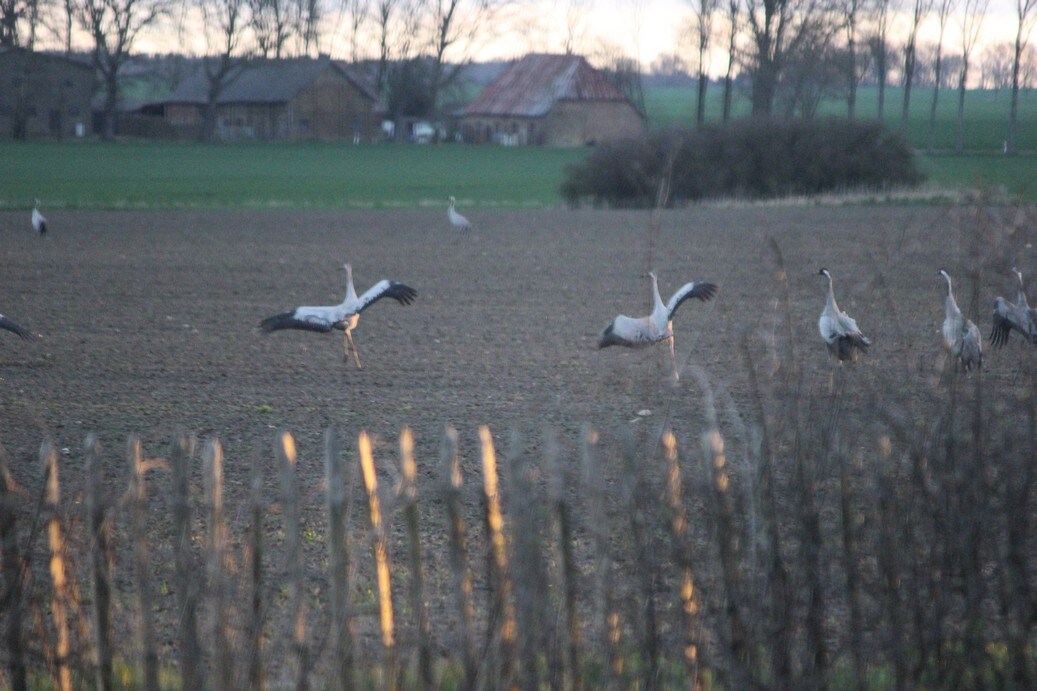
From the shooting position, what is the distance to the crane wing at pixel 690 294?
9.70 m

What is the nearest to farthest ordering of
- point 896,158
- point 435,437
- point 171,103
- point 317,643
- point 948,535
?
point 948,535, point 317,643, point 435,437, point 896,158, point 171,103

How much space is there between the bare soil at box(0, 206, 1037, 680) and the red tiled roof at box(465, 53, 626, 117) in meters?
49.6

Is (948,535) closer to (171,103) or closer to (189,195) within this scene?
(189,195)

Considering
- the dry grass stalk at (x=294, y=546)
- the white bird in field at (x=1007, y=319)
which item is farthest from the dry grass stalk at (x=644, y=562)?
the white bird in field at (x=1007, y=319)

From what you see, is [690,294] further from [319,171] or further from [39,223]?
[319,171]

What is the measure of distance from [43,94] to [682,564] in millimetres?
68132

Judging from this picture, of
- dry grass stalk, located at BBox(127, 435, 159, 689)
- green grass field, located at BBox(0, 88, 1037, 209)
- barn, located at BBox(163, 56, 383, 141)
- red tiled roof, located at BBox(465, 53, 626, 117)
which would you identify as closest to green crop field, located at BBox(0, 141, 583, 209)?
green grass field, located at BBox(0, 88, 1037, 209)

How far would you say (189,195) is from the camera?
35.8 metres

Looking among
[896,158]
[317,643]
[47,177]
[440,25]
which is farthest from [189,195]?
[440,25]

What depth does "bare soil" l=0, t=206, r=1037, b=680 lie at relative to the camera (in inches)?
278

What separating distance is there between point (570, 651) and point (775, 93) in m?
51.5

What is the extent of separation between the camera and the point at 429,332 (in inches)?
494

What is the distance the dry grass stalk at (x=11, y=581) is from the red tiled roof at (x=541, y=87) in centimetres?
6935

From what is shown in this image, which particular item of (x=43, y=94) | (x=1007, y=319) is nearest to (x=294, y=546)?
(x=1007, y=319)
